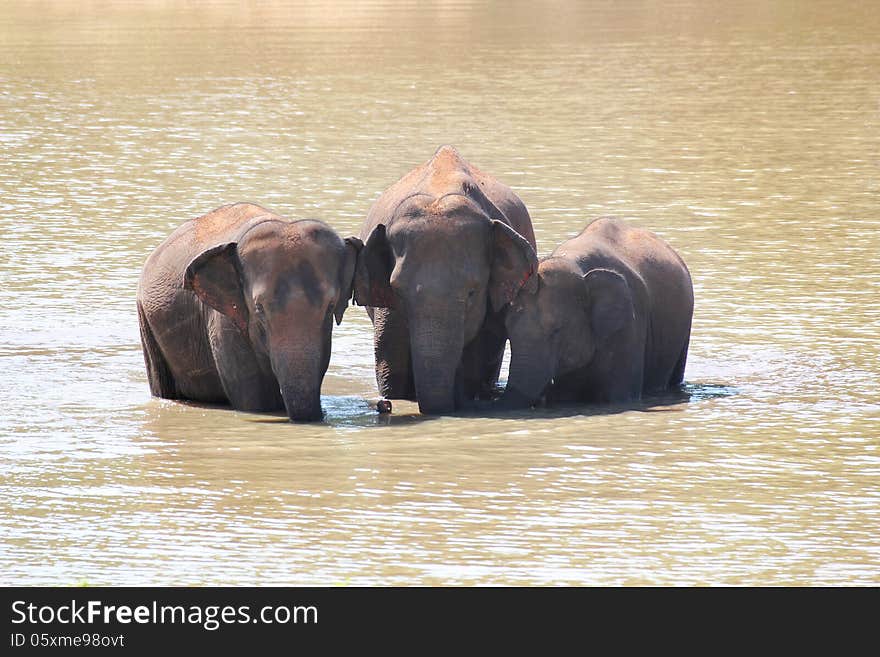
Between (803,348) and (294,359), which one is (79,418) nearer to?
(294,359)

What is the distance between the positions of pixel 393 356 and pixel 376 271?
650 mm

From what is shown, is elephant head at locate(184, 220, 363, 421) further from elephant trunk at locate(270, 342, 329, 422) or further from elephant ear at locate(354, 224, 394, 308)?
elephant ear at locate(354, 224, 394, 308)

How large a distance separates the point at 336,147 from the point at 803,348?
11940 millimetres

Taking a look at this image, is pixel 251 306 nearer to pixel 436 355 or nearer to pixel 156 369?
pixel 436 355

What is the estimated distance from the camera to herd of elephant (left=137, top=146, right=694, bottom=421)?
1077 cm

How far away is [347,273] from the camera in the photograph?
431 inches

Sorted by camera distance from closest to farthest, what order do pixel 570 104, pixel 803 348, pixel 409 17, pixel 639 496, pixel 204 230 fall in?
pixel 639 496, pixel 204 230, pixel 803 348, pixel 570 104, pixel 409 17

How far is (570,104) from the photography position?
29359mm

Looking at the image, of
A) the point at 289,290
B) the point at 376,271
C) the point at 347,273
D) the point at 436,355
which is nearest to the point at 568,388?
the point at 436,355

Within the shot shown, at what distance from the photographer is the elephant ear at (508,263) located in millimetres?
11133

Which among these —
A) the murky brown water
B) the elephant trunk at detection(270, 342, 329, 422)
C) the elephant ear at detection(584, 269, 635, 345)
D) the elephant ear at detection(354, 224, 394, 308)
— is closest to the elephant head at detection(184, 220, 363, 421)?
Answer: the elephant trunk at detection(270, 342, 329, 422)

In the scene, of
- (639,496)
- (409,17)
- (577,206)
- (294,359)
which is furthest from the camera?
(409,17)

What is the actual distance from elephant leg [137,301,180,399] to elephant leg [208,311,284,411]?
0.67m

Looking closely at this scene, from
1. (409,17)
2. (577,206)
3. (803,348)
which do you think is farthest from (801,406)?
(409,17)
